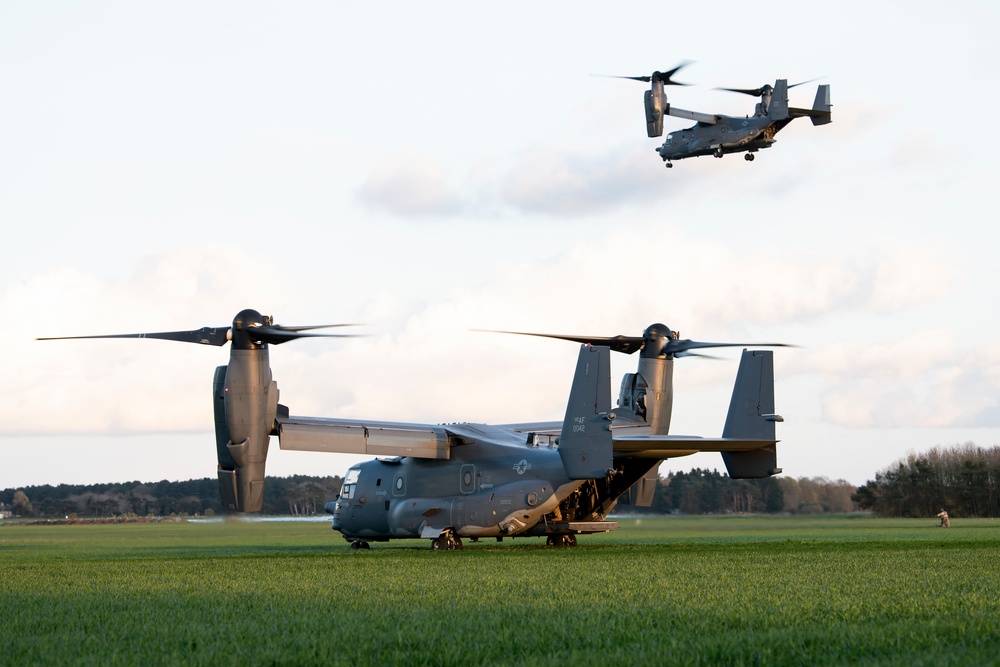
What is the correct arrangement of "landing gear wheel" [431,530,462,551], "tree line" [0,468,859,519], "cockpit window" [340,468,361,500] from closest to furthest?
"landing gear wheel" [431,530,462,551]
"cockpit window" [340,468,361,500]
"tree line" [0,468,859,519]

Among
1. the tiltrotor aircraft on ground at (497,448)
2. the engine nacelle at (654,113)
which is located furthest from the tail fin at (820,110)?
the tiltrotor aircraft on ground at (497,448)

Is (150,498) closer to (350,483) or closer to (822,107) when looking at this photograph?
(350,483)

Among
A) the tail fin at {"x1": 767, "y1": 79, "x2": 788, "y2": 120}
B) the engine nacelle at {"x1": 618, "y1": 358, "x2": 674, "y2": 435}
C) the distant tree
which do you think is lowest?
the distant tree

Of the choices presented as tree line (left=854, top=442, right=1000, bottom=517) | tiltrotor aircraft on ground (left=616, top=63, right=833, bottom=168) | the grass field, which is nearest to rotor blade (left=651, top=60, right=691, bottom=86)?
tiltrotor aircraft on ground (left=616, top=63, right=833, bottom=168)

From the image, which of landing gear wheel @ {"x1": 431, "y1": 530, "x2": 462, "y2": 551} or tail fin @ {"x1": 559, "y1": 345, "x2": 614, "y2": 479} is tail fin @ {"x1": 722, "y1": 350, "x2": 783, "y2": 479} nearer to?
tail fin @ {"x1": 559, "y1": 345, "x2": 614, "y2": 479}

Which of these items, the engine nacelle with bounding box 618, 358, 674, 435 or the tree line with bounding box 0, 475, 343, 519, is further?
the tree line with bounding box 0, 475, 343, 519

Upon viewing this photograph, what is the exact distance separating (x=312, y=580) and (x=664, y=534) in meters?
31.3

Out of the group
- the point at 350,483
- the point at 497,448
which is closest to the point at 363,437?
the point at 497,448

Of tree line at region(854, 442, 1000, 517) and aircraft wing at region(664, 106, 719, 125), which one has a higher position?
aircraft wing at region(664, 106, 719, 125)

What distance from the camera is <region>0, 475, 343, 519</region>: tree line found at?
59.0 meters

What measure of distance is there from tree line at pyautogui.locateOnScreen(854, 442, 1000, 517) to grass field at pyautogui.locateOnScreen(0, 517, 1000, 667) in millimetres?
52754

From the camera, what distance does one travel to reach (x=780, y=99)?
41031 millimetres

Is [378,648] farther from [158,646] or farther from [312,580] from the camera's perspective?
[312,580]

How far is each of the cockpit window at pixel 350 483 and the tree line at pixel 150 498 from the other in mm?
16959
